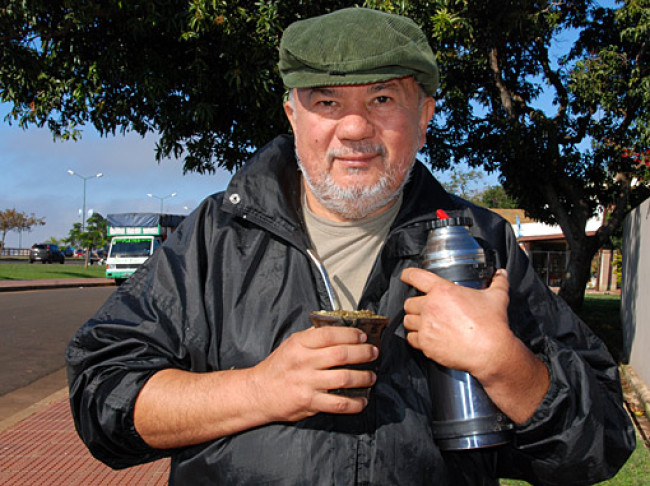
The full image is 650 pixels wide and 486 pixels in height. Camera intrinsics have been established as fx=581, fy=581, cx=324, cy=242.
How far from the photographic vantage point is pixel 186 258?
5.36ft

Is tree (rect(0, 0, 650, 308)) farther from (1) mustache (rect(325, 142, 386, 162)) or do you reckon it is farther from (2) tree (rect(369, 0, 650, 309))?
(1) mustache (rect(325, 142, 386, 162))

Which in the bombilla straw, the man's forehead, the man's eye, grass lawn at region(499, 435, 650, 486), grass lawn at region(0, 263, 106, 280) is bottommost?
grass lawn at region(499, 435, 650, 486)

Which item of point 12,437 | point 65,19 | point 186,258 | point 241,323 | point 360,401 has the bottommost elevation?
point 12,437

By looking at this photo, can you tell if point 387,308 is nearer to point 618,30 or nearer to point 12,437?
point 12,437

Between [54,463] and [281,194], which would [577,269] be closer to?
[54,463]

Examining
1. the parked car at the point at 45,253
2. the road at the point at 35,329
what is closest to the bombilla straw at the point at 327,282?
the road at the point at 35,329

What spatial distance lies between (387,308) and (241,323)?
0.41 m

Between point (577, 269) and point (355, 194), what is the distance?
14.3m

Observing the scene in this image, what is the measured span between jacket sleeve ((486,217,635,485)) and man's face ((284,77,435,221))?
41 cm

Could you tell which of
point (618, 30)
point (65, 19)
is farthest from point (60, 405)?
point (618, 30)

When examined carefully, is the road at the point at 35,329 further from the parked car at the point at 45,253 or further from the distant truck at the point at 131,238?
the parked car at the point at 45,253

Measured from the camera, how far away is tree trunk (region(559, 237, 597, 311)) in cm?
1434

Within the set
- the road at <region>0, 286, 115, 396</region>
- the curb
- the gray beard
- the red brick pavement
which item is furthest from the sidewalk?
the curb

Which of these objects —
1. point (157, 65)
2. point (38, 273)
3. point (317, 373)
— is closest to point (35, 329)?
point (157, 65)
